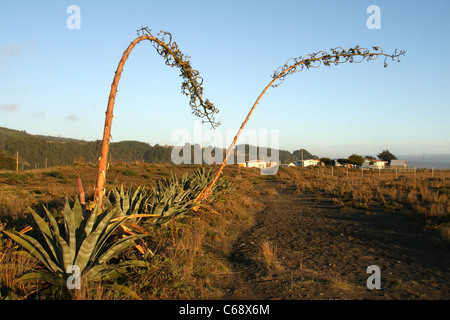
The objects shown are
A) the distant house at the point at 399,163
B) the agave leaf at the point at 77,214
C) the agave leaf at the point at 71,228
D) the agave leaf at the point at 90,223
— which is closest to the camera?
the agave leaf at the point at 71,228

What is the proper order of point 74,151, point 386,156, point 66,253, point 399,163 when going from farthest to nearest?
point 386,156 → point 74,151 → point 399,163 → point 66,253

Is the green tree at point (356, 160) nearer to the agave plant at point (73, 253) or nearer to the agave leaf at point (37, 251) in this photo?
the agave plant at point (73, 253)

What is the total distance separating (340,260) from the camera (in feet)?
17.1

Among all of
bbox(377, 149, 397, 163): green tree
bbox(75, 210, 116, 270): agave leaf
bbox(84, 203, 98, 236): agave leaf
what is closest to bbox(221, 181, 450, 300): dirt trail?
bbox(75, 210, 116, 270): agave leaf

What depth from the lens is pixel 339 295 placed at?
12.0 feet

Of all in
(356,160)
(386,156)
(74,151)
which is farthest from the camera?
(386,156)

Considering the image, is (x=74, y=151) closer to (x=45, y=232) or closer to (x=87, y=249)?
(x=45, y=232)

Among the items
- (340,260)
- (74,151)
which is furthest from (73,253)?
(74,151)

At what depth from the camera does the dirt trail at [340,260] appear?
3836 millimetres

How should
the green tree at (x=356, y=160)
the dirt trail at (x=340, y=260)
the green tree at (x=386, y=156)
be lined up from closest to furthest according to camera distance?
the dirt trail at (x=340, y=260), the green tree at (x=356, y=160), the green tree at (x=386, y=156)

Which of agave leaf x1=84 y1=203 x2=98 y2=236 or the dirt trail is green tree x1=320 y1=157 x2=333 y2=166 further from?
agave leaf x1=84 y1=203 x2=98 y2=236

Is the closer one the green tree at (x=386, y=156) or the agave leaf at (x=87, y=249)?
the agave leaf at (x=87, y=249)

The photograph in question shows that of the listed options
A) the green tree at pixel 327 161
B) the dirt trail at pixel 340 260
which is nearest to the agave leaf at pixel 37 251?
the dirt trail at pixel 340 260
